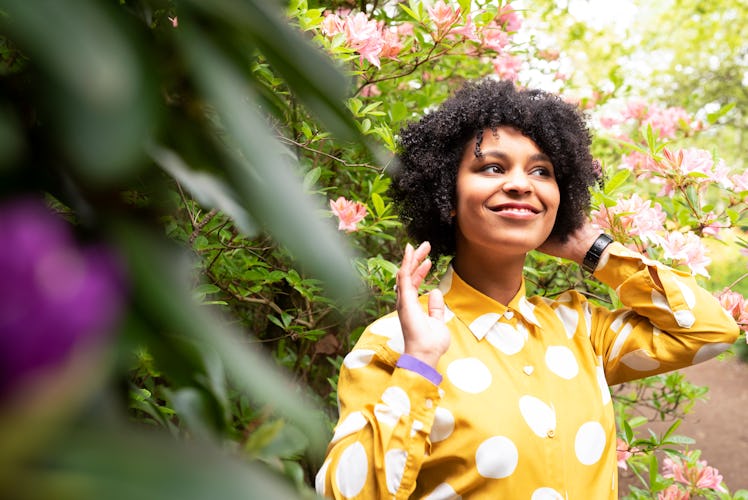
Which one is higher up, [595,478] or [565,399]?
[565,399]

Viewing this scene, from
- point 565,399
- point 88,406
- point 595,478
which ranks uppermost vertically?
point 88,406

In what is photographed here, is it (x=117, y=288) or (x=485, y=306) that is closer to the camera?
(x=117, y=288)

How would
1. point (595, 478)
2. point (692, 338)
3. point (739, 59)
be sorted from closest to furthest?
point (595, 478), point (692, 338), point (739, 59)

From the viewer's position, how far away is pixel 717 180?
179 centimetres

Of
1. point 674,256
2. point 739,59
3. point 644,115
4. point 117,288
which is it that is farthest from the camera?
point 739,59

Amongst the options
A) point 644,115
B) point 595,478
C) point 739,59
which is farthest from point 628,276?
point 739,59

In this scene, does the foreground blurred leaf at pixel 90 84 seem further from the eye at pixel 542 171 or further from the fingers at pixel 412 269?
the eye at pixel 542 171

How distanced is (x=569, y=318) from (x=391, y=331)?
0.52 m

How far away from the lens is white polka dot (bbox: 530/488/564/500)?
1365 millimetres

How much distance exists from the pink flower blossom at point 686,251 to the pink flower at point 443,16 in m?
0.83

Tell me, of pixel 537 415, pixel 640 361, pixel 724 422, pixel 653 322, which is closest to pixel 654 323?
pixel 653 322

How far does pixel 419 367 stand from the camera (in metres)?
1.25

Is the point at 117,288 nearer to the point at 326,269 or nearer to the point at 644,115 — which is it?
the point at 326,269

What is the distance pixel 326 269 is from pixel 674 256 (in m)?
1.69
